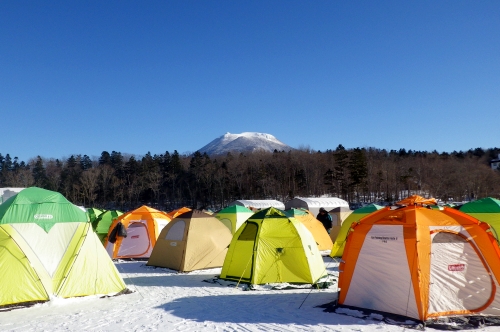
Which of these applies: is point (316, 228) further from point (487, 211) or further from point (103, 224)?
point (103, 224)

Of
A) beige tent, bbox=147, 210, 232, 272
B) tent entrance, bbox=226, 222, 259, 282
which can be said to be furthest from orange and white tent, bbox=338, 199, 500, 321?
beige tent, bbox=147, 210, 232, 272

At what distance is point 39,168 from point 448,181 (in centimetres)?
5886

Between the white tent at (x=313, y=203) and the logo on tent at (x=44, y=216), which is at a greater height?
the logo on tent at (x=44, y=216)

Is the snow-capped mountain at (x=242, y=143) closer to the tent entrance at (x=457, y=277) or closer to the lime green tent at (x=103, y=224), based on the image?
the lime green tent at (x=103, y=224)

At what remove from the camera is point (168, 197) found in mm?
57312

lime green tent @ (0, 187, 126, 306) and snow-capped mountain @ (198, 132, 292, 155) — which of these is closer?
lime green tent @ (0, 187, 126, 306)

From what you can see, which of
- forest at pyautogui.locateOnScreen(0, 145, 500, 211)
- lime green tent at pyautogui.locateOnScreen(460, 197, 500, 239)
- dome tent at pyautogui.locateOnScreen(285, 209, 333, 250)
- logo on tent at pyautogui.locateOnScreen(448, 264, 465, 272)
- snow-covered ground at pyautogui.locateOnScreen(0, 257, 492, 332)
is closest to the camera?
snow-covered ground at pyautogui.locateOnScreen(0, 257, 492, 332)

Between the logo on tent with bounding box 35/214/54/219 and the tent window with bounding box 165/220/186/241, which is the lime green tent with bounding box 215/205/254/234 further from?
the logo on tent with bounding box 35/214/54/219

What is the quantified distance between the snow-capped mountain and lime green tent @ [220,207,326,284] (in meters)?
116

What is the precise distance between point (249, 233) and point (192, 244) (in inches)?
110

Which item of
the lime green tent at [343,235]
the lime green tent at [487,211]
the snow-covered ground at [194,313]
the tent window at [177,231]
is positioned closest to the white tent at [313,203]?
the lime green tent at [343,235]

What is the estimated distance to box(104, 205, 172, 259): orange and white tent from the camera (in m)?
14.3

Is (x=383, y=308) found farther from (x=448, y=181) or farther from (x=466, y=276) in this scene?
(x=448, y=181)

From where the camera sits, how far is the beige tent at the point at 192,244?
11.8 meters
